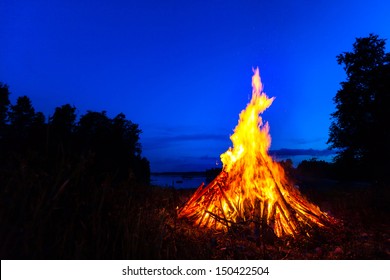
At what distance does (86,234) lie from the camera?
143 inches

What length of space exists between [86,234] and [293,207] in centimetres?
399

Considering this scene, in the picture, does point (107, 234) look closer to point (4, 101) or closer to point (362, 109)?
point (362, 109)

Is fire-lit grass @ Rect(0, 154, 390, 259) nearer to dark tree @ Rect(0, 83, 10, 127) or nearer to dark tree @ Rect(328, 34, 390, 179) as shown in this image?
dark tree @ Rect(328, 34, 390, 179)

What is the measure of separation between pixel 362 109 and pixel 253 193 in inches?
717

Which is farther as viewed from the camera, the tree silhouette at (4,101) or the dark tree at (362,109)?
the tree silhouette at (4,101)

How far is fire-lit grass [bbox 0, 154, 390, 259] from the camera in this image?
3184mm

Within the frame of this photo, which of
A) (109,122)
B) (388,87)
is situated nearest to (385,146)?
(388,87)

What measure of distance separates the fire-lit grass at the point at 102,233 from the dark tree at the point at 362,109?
54.8ft

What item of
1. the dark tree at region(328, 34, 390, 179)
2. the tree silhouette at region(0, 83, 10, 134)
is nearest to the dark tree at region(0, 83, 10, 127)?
the tree silhouette at region(0, 83, 10, 134)

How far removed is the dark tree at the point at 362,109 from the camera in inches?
822

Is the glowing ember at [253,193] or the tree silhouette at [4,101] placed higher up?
the tree silhouette at [4,101]

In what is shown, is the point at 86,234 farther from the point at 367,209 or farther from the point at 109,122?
the point at 109,122

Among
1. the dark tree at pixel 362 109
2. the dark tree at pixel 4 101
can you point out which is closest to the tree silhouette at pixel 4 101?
the dark tree at pixel 4 101

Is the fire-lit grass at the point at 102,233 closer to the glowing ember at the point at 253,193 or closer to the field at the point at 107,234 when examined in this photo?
the field at the point at 107,234
